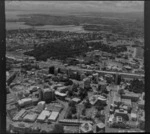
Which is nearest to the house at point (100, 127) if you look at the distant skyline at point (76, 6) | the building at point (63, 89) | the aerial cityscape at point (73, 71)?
the aerial cityscape at point (73, 71)

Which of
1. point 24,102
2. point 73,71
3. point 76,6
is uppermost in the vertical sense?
point 76,6

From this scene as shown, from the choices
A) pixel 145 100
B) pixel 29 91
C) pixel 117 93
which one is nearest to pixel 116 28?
pixel 117 93

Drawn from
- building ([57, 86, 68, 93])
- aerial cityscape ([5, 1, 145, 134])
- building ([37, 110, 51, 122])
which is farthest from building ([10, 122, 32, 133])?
building ([57, 86, 68, 93])

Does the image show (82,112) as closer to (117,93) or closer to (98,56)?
(117,93)

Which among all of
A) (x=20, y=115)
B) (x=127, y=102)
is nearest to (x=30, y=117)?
(x=20, y=115)

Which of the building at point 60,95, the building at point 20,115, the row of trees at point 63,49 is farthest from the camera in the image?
the row of trees at point 63,49

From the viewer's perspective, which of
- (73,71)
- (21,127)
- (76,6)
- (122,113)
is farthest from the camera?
(73,71)

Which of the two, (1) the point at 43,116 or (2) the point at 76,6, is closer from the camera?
(2) the point at 76,6

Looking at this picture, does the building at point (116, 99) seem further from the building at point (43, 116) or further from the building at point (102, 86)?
the building at point (43, 116)

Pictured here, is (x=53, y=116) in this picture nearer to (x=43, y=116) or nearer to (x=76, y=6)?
(x=43, y=116)
